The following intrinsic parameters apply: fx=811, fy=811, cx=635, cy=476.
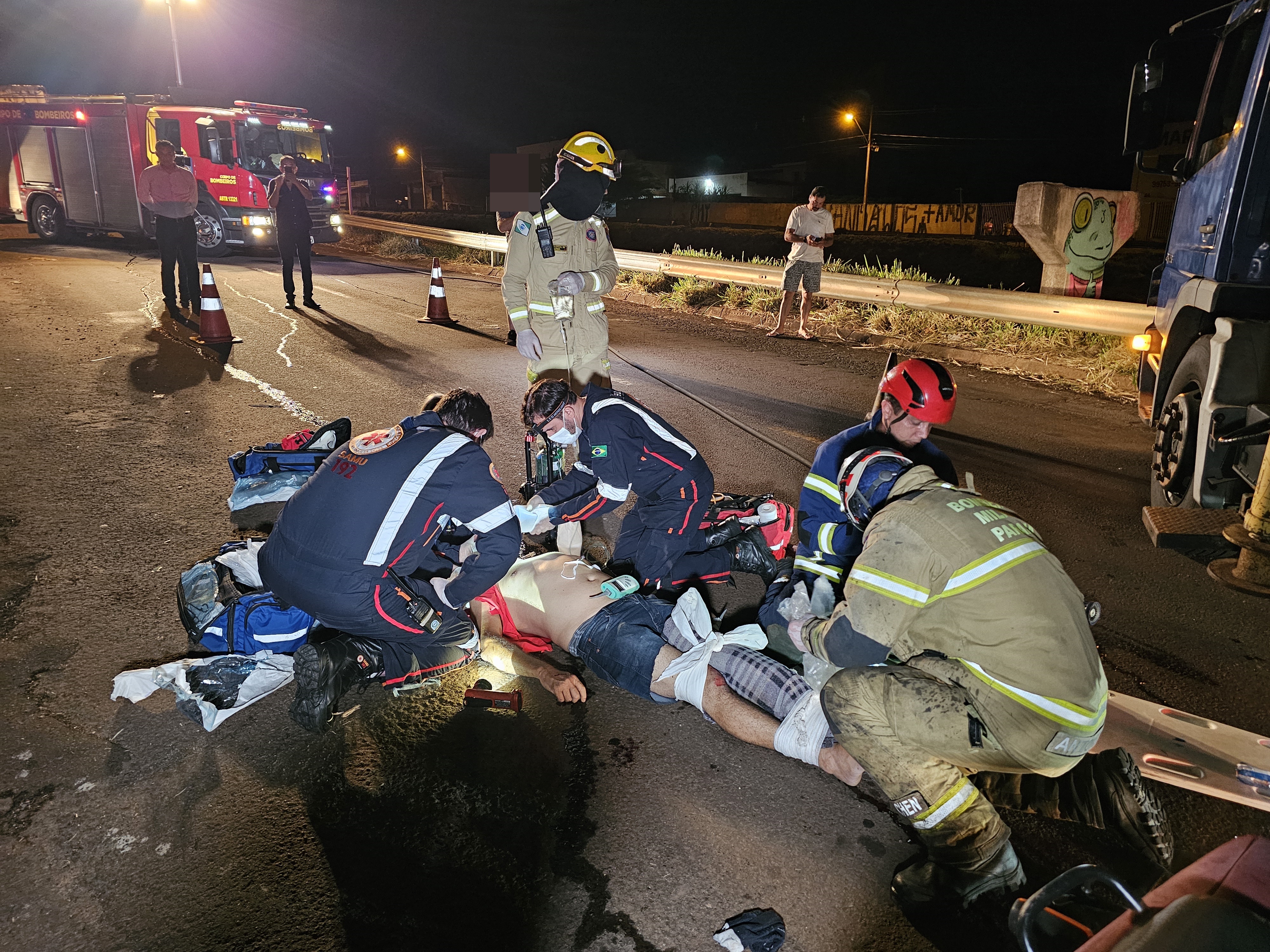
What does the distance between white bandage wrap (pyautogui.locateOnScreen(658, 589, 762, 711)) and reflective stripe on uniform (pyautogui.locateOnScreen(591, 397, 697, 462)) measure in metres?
0.83

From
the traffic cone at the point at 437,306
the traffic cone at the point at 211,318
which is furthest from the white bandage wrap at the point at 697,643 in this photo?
the traffic cone at the point at 437,306

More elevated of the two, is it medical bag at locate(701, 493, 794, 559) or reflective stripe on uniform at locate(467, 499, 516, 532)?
reflective stripe on uniform at locate(467, 499, 516, 532)

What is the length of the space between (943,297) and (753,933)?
8326 mm

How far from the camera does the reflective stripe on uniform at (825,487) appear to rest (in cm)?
320

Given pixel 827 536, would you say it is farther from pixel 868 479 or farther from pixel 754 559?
pixel 754 559

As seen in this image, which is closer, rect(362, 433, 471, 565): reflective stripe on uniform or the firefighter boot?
the firefighter boot

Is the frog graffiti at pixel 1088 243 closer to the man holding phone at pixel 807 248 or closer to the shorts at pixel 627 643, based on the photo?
the man holding phone at pixel 807 248

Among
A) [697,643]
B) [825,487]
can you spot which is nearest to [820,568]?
[825,487]

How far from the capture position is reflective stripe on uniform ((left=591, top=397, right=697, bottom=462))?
3.84 m

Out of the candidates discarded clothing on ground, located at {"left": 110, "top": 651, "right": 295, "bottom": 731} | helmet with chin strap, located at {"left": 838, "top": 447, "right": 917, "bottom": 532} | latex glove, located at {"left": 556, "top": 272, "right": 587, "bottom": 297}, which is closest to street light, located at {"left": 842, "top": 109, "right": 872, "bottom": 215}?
latex glove, located at {"left": 556, "top": 272, "right": 587, "bottom": 297}

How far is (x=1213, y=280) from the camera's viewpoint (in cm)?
442

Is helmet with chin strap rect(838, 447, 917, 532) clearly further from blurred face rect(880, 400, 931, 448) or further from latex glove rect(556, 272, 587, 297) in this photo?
latex glove rect(556, 272, 587, 297)

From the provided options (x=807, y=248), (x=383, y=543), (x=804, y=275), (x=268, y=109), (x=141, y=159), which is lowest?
(x=383, y=543)

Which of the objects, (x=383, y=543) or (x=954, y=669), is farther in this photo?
(x=383, y=543)
